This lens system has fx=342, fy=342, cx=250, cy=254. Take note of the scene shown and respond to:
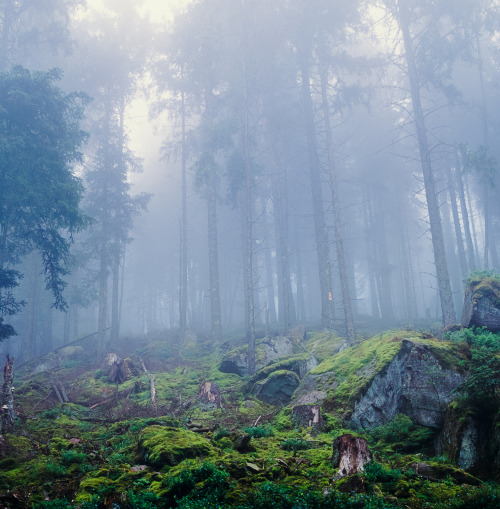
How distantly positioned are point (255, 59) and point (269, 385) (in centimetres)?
1870

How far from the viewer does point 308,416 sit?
A: 793cm

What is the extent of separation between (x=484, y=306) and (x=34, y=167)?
644 inches

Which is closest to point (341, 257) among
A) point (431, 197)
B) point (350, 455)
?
point (431, 197)

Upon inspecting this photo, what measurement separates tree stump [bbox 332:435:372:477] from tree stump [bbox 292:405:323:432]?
2384 mm

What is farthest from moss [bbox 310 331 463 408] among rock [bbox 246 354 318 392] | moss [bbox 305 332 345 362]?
moss [bbox 305 332 345 362]

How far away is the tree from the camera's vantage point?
13.4m

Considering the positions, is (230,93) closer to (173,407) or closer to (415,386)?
(173,407)

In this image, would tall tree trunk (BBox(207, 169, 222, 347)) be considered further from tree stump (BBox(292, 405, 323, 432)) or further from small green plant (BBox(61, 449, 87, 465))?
small green plant (BBox(61, 449, 87, 465))

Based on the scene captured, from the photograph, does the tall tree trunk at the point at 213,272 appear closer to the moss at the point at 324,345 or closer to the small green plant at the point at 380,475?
the moss at the point at 324,345

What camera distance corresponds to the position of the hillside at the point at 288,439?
436 cm

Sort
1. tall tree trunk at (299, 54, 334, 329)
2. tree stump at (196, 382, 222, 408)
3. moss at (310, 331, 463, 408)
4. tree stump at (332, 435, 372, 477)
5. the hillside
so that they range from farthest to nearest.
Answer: tall tree trunk at (299, 54, 334, 329)
tree stump at (196, 382, 222, 408)
moss at (310, 331, 463, 408)
tree stump at (332, 435, 372, 477)
the hillside

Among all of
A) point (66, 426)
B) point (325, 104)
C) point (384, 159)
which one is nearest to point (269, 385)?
point (66, 426)

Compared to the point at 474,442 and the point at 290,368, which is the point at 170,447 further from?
the point at 290,368

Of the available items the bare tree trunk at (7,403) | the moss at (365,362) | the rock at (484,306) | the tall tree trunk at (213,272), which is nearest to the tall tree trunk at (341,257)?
the moss at (365,362)
